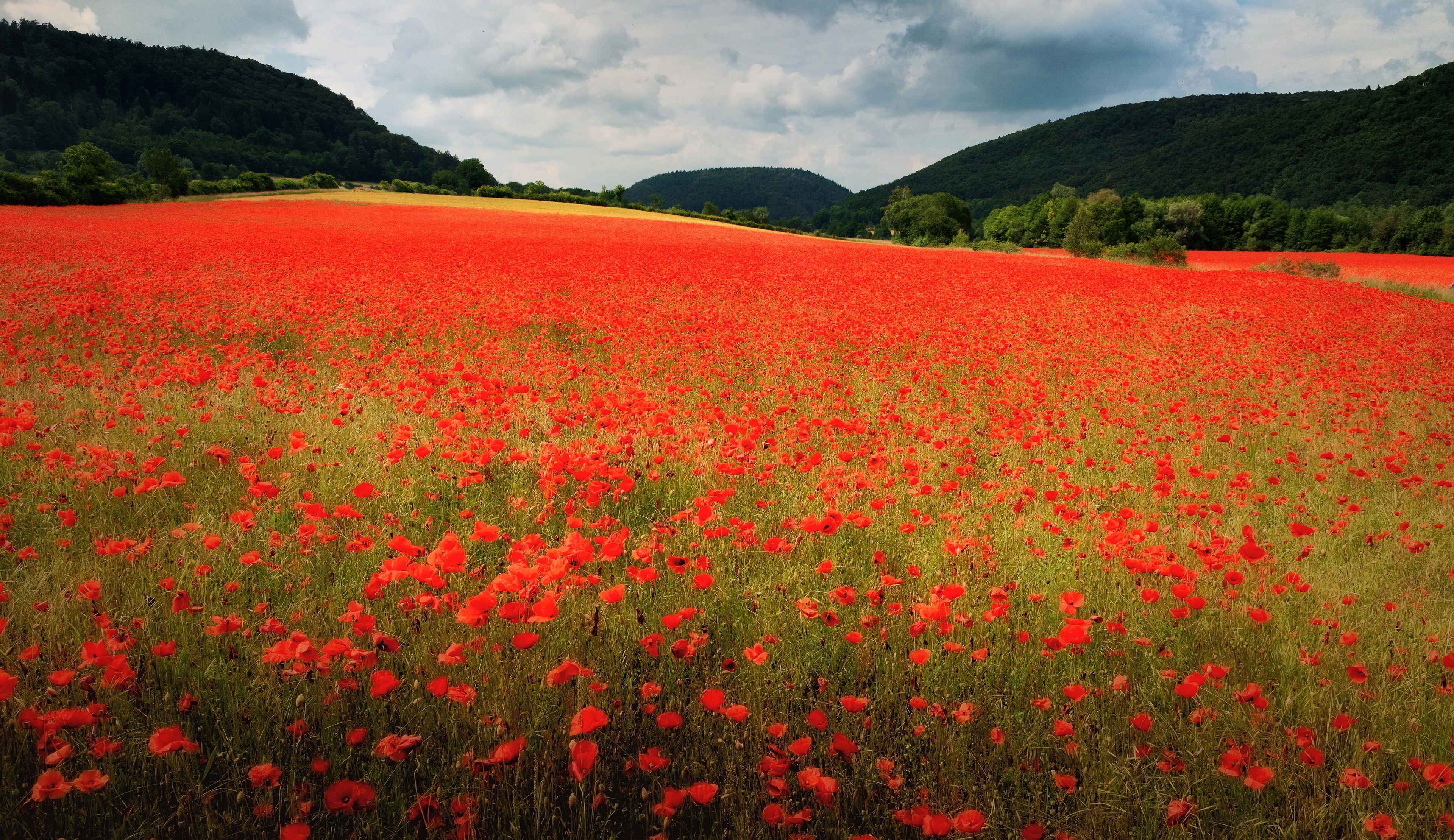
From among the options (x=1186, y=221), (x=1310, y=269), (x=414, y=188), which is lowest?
Result: (x=1310, y=269)

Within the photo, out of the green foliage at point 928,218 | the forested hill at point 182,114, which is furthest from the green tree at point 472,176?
the green foliage at point 928,218

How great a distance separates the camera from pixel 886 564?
3291mm

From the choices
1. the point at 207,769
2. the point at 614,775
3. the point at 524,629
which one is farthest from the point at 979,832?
the point at 207,769

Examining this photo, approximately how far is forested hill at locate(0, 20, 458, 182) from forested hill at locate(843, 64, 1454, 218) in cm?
10166

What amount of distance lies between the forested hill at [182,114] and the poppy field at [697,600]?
8359 centimetres

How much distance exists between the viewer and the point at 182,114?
97.5 meters

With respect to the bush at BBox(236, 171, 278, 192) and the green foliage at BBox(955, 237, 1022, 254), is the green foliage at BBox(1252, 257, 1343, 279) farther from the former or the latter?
the bush at BBox(236, 171, 278, 192)

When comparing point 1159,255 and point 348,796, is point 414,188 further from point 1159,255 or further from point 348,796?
point 348,796

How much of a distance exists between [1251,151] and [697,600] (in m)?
102

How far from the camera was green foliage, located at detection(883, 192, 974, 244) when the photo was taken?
215 feet

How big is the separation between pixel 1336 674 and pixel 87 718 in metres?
4.39

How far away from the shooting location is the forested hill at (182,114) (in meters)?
77.9

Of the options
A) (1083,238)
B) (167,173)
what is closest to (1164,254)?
(1083,238)

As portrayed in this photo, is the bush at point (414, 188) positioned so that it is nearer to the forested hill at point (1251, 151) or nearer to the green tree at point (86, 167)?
the green tree at point (86, 167)
